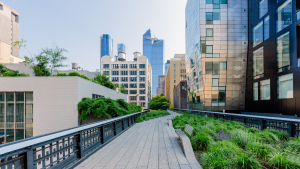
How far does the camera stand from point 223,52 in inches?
1130

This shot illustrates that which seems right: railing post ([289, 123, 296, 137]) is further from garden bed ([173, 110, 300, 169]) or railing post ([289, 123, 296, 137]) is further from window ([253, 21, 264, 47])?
window ([253, 21, 264, 47])

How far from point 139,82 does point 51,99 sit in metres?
58.9

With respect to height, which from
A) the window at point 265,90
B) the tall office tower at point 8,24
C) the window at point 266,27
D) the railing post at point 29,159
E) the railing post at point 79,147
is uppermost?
the tall office tower at point 8,24

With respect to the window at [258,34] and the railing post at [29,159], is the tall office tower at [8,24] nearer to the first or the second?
the window at [258,34]

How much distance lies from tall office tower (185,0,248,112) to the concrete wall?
21190 millimetres

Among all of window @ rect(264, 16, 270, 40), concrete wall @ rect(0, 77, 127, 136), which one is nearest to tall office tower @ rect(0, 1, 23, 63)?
concrete wall @ rect(0, 77, 127, 136)

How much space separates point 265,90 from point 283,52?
561cm

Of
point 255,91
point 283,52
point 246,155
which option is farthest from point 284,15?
point 246,155

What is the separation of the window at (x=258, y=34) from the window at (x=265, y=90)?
619 centimetres

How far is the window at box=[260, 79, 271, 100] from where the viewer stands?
70.9 feet

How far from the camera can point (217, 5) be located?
2878 cm

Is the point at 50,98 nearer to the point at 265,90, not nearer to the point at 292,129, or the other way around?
the point at 292,129

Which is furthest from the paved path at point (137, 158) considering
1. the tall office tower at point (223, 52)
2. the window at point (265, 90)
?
the tall office tower at point (223, 52)

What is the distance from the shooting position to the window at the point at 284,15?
18.0m
